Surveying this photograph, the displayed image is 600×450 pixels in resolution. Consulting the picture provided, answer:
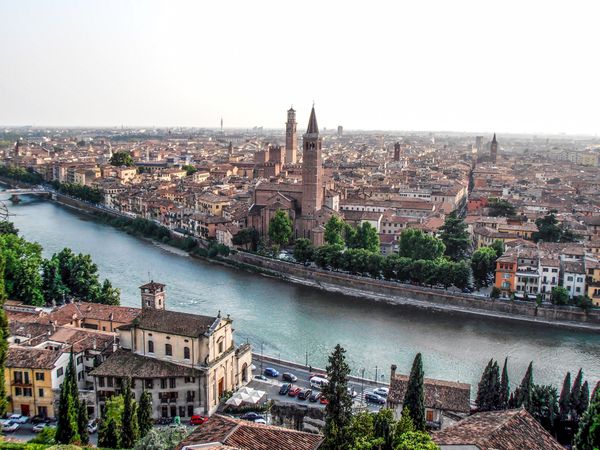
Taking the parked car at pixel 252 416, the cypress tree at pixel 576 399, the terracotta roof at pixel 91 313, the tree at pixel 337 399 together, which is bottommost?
the parked car at pixel 252 416

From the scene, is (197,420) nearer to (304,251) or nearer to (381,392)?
(381,392)

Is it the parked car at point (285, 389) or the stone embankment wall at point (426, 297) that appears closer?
the parked car at point (285, 389)

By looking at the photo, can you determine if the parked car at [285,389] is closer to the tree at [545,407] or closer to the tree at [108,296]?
the tree at [545,407]

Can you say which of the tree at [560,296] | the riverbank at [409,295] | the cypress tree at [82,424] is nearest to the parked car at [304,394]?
the cypress tree at [82,424]

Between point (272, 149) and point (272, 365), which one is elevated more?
point (272, 149)

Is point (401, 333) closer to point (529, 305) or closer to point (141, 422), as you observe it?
point (529, 305)

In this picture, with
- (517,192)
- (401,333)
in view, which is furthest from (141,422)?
(517,192)
